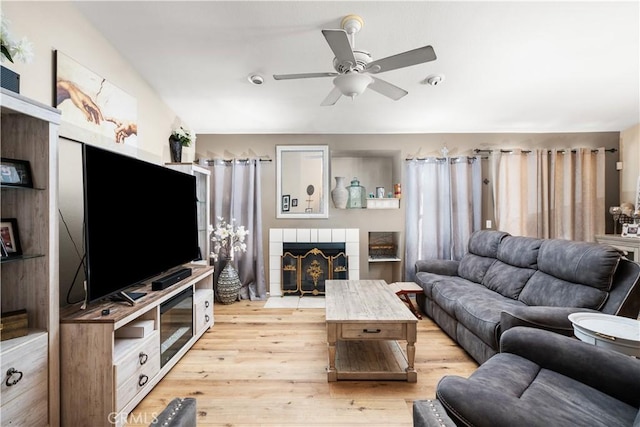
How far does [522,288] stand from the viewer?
2535 mm

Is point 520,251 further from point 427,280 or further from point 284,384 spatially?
point 284,384

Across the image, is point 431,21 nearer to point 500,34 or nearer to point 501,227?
point 500,34

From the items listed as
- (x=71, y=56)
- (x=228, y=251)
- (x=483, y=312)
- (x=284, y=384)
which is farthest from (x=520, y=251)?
(x=71, y=56)

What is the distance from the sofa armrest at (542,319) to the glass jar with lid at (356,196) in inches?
99.4

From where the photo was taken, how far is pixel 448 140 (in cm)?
411

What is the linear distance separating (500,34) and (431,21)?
24.6 inches

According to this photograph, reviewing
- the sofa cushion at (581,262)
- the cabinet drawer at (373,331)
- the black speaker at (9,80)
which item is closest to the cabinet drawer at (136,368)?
the cabinet drawer at (373,331)

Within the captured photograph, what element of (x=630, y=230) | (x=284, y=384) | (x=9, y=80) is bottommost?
(x=284, y=384)

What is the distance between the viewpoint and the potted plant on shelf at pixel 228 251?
3678mm

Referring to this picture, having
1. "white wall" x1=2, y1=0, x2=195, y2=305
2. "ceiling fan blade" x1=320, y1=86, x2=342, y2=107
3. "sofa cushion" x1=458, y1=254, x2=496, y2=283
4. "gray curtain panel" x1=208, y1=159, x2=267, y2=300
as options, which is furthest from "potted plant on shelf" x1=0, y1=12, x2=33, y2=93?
"sofa cushion" x1=458, y1=254, x2=496, y2=283

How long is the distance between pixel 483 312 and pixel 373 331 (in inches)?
37.7

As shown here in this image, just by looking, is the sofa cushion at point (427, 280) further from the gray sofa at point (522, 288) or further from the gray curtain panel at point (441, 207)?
the gray curtain panel at point (441, 207)

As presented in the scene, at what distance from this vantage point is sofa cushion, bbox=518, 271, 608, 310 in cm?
193

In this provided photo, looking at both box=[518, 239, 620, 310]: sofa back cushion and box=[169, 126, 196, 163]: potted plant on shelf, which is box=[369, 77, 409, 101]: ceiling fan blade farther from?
box=[169, 126, 196, 163]: potted plant on shelf
